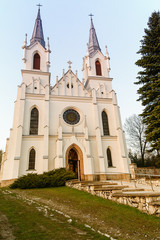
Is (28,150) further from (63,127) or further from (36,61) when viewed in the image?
(36,61)

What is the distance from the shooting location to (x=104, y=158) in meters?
20.8

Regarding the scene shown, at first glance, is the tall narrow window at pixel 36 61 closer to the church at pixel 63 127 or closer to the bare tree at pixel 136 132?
the church at pixel 63 127

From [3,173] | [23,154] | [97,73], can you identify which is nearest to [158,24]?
[97,73]

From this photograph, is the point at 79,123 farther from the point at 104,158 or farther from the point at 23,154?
the point at 23,154

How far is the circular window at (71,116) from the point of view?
73.5 feet

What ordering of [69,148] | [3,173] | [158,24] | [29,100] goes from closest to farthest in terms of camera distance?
[158,24]
[3,173]
[69,148]
[29,100]

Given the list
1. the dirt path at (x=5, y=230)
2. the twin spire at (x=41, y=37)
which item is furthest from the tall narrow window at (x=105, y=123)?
the dirt path at (x=5, y=230)

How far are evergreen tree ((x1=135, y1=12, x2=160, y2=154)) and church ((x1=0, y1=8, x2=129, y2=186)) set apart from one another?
8416 millimetres

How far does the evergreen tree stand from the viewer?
12.4 metres

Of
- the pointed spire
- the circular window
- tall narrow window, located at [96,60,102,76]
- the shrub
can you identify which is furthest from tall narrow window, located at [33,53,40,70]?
the shrub

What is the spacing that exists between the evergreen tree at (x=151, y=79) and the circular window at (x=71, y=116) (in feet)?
34.2

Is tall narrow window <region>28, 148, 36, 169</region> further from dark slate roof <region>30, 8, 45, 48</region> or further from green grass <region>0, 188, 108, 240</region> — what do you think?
dark slate roof <region>30, 8, 45, 48</region>

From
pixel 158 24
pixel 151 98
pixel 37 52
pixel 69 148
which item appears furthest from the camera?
pixel 37 52

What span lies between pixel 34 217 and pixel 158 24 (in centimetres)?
1835
